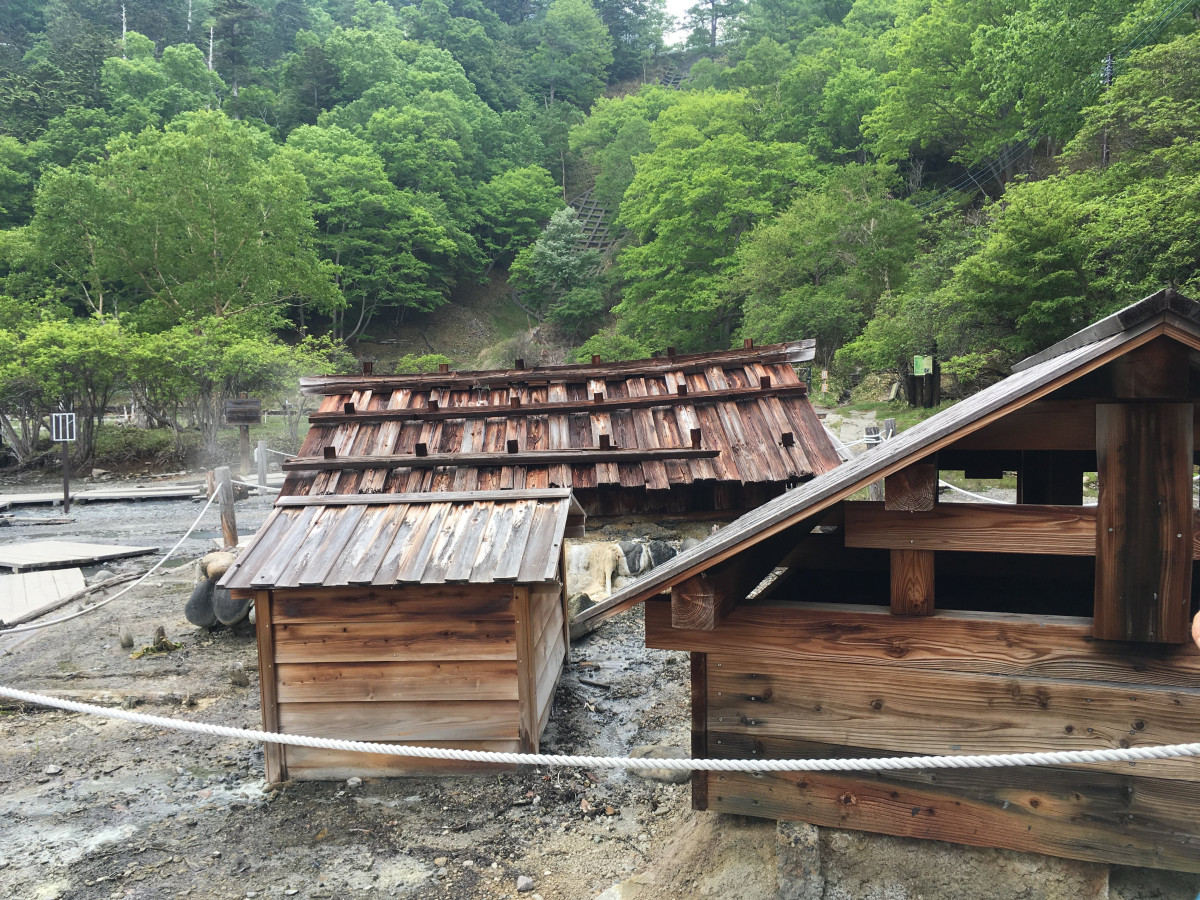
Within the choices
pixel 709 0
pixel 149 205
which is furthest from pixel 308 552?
pixel 709 0

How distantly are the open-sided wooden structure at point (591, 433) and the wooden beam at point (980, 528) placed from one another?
22.9ft

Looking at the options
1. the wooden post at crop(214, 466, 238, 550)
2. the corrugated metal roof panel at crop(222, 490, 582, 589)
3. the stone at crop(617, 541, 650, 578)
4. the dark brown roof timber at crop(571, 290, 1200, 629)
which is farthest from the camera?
the wooden post at crop(214, 466, 238, 550)

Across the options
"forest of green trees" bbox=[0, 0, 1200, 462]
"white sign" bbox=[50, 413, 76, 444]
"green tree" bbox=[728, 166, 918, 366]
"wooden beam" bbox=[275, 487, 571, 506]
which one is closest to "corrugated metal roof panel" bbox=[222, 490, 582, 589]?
"wooden beam" bbox=[275, 487, 571, 506]

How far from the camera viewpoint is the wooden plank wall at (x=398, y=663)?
587cm

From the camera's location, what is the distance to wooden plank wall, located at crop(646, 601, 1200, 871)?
10.4 feet

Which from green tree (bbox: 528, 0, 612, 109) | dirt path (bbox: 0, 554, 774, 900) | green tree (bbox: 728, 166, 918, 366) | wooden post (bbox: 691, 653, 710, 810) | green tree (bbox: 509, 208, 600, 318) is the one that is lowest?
dirt path (bbox: 0, 554, 774, 900)

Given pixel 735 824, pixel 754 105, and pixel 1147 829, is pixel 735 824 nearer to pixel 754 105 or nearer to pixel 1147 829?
pixel 1147 829

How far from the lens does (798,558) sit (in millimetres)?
5250

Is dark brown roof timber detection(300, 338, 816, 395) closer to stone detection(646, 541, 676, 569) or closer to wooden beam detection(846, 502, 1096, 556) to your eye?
stone detection(646, 541, 676, 569)

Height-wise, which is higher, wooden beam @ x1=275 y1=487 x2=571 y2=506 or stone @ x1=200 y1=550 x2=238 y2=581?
wooden beam @ x1=275 y1=487 x2=571 y2=506

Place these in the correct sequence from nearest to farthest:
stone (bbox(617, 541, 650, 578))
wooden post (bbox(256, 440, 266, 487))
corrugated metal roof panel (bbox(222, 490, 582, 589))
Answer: corrugated metal roof panel (bbox(222, 490, 582, 589)) → stone (bbox(617, 541, 650, 578)) → wooden post (bbox(256, 440, 266, 487))

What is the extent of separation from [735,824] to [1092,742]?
1.70 metres

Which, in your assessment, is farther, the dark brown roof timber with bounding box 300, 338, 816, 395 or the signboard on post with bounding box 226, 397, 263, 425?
the signboard on post with bounding box 226, 397, 263, 425

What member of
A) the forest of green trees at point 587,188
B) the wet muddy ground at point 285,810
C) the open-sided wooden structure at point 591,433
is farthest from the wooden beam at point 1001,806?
the forest of green trees at point 587,188
